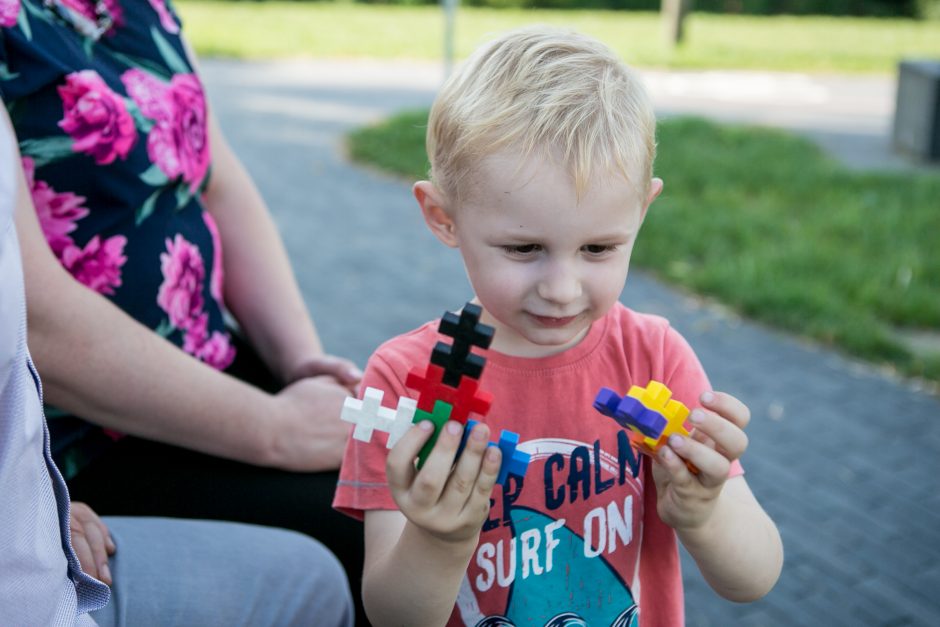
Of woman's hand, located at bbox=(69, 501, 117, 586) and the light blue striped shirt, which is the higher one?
the light blue striped shirt

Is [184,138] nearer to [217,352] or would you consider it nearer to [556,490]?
[217,352]

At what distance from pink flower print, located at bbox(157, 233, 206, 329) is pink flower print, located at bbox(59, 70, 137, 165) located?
21 centimetres

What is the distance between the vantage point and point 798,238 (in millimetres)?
6098

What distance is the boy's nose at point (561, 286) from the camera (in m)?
1.33

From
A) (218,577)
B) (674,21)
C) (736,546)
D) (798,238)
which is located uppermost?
(736,546)

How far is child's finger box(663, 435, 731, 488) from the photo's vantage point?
128 centimetres

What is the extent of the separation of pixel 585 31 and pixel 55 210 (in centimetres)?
1265

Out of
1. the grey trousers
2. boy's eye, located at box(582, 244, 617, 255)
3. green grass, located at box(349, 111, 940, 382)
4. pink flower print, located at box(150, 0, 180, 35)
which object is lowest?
green grass, located at box(349, 111, 940, 382)

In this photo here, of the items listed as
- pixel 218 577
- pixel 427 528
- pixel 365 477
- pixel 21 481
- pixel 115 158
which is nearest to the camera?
pixel 21 481

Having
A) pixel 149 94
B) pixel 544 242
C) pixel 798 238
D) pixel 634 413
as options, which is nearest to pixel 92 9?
pixel 149 94

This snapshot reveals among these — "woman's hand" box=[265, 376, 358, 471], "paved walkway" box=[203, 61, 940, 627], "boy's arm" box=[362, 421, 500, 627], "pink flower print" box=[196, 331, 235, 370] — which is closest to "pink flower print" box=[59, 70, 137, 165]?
"pink flower print" box=[196, 331, 235, 370]

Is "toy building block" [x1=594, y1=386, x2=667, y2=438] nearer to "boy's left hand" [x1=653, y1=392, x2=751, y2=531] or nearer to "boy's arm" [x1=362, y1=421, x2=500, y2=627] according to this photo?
"boy's left hand" [x1=653, y1=392, x2=751, y2=531]

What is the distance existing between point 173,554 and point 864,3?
25821 millimetres

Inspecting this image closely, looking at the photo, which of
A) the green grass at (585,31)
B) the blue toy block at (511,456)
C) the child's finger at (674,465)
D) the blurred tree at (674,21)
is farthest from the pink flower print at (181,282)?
the blurred tree at (674,21)
